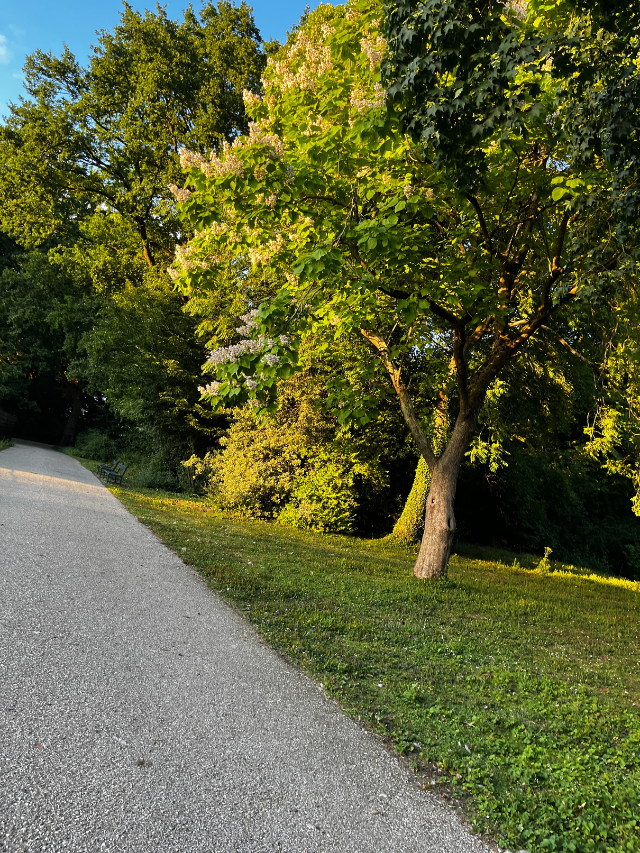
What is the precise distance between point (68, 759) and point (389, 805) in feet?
5.27

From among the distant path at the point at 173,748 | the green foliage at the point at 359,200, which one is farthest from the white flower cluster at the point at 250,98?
the distant path at the point at 173,748

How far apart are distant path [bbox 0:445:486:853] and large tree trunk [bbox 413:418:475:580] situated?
185 inches

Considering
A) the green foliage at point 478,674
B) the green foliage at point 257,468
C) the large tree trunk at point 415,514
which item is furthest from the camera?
the green foliage at point 257,468

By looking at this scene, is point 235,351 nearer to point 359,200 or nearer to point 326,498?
point 359,200

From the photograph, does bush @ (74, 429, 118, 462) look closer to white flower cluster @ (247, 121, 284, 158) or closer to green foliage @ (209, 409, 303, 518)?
green foliage @ (209, 409, 303, 518)

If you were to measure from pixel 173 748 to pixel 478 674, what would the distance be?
9.73 feet

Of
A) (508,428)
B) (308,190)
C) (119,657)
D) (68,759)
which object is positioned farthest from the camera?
(508,428)

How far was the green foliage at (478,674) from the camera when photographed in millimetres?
2801

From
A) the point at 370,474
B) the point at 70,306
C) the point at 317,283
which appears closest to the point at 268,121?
the point at 317,283

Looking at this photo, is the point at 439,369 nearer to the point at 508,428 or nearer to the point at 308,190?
the point at 508,428

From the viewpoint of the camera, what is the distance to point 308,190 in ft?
18.4

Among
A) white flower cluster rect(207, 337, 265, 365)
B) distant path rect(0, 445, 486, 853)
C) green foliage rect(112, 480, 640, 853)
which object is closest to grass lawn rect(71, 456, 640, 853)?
green foliage rect(112, 480, 640, 853)

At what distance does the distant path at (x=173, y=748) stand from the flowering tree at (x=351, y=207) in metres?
2.31

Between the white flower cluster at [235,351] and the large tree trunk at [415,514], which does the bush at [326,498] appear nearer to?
the large tree trunk at [415,514]
